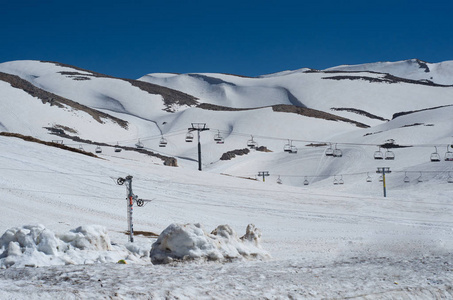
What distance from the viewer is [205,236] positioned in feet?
58.4

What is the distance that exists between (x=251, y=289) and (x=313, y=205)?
120ft

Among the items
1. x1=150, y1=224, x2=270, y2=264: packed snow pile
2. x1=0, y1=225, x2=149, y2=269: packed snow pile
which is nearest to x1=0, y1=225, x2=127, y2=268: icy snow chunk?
x1=0, y1=225, x2=149, y2=269: packed snow pile

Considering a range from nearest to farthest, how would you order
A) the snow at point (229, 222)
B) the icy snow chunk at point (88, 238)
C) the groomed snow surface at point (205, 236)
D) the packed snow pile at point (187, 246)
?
1. the groomed snow surface at point (205, 236)
2. the snow at point (229, 222)
3. the icy snow chunk at point (88, 238)
4. the packed snow pile at point (187, 246)

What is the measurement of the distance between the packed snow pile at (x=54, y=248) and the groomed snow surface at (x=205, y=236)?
31mm

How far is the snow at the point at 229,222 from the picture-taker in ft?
42.5

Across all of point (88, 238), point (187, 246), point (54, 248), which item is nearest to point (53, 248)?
point (54, 248)

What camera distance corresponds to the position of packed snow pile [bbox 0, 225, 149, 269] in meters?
15.2

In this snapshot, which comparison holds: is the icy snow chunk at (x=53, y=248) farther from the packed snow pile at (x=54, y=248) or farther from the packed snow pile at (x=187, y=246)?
the packed snow pile at (x=187, y=246)

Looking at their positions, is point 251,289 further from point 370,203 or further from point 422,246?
point 370,203

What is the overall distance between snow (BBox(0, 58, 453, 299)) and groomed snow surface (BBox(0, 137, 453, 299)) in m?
0.07

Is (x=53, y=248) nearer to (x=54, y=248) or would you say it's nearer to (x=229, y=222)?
(x=54, y=248)

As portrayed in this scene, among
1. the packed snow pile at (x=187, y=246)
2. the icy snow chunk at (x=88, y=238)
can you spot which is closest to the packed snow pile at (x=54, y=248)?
the icy snow chunk at (x=88, y=238)

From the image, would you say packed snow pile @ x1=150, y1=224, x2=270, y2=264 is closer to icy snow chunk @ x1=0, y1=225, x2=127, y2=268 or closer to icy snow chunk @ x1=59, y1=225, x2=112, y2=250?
icy snow chunk @ x1=0, y1=225, x2=127, y2=268

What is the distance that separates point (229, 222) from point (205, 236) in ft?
73.1
